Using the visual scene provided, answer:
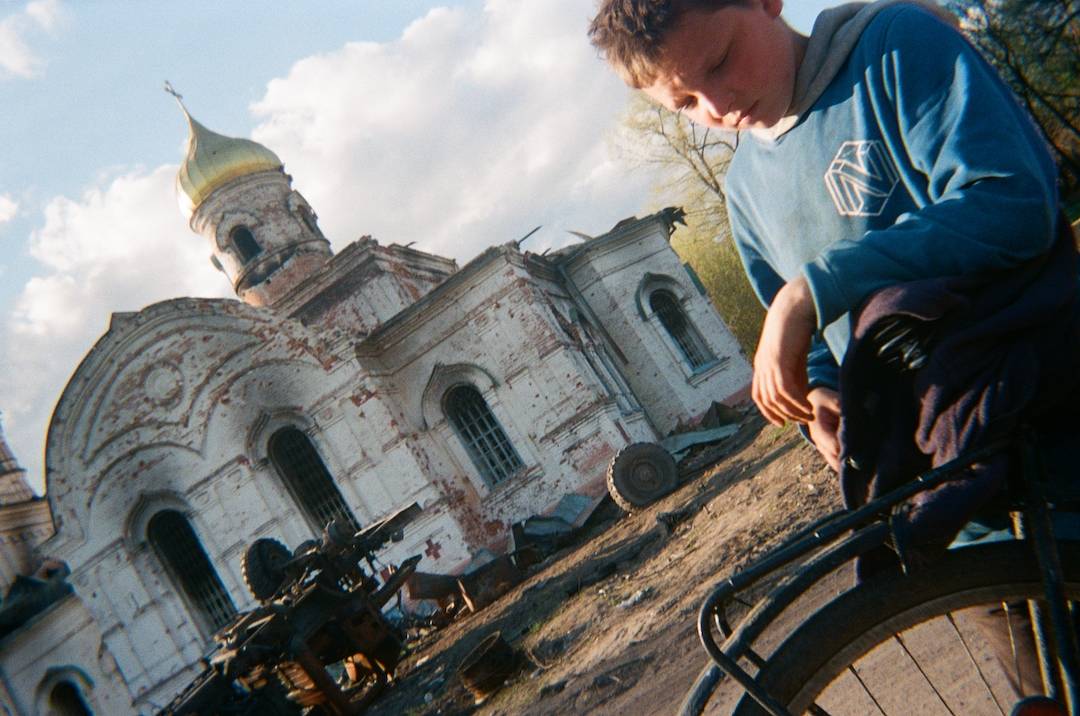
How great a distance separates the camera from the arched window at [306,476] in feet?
52.1

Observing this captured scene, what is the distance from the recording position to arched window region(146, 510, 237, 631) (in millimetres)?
16328

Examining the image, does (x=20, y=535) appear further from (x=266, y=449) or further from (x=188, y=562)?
(x=266, y=449)

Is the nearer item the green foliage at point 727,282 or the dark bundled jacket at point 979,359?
the dark bundled jacket at point 979,359

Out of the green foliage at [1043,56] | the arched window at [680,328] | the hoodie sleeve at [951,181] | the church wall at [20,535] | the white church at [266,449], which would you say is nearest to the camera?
the hoodie sleeve at [951,181]

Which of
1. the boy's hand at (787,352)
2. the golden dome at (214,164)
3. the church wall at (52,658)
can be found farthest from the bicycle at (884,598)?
the golden dome at (214,164)

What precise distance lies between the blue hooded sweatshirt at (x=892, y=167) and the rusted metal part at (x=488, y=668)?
18.7 feet

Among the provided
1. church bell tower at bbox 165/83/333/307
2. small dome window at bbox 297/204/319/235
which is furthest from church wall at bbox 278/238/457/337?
small dome window at bbox 297/204/319/235

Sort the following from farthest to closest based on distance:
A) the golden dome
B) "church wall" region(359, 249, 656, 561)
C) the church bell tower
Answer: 1. the golden dome
2. the church bell tower
3. "church wall" region(359, 249, 656, 561)

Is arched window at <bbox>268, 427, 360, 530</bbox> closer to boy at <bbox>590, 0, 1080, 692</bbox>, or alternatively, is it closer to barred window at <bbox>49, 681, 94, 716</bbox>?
barred window at <bbox>49, 681, 94, 716</bbox>

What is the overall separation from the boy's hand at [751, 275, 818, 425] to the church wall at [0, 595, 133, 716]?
19.5m

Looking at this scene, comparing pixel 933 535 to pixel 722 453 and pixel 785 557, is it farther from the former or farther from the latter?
pixel 722 453

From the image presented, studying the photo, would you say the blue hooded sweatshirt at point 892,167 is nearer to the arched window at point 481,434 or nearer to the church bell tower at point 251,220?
the arched window at point 481,434

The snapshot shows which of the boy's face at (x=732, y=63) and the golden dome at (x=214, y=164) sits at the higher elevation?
the golden dome at (x=214, y=164)

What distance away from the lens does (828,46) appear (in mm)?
1508
